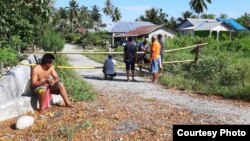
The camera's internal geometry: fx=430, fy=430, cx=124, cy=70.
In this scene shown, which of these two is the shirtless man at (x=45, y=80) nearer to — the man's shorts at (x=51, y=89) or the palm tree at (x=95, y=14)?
the man's shorts at (x=51, y=89)

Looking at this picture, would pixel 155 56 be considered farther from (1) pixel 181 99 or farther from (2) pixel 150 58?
(1) pixel 181 99

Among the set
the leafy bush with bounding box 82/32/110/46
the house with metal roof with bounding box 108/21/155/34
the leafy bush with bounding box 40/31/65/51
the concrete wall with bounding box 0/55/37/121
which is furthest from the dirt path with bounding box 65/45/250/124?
the house with metal roof with bounding box 108/21/155/34

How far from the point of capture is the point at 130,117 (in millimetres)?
8719

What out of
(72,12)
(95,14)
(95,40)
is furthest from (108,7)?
(95,40)

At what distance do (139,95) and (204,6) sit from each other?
67157mm

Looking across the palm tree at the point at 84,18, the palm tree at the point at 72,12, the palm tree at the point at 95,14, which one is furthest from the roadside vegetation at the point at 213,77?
the palm tree at the point at 95,14

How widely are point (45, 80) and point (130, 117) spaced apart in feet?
6.60

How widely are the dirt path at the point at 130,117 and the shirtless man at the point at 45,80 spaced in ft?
1.16

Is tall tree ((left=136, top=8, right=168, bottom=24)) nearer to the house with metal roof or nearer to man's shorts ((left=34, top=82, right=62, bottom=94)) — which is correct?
the house with metal roof

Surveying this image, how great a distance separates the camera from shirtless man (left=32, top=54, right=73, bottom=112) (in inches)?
361

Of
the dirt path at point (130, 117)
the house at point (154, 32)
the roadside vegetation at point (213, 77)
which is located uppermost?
the house at point (154, 32)

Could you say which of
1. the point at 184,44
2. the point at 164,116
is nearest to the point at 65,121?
the point at 164,116

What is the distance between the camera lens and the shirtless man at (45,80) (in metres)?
9.17

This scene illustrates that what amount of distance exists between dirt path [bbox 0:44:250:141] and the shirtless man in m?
0.35
